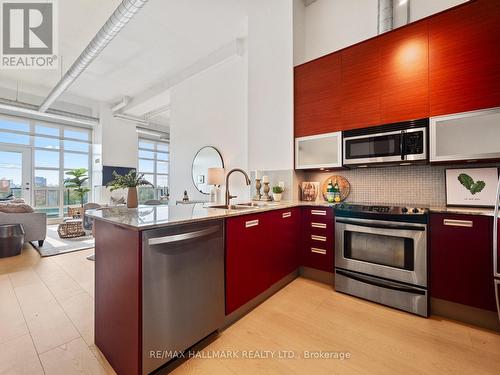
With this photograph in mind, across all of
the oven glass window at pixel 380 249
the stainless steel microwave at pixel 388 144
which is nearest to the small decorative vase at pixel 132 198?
the oven glass window at pixel 380 249

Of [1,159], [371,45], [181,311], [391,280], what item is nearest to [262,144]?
[371,45]

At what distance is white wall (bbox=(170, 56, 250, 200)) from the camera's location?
420 cm

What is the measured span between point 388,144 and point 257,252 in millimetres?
1726

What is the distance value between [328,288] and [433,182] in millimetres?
1584

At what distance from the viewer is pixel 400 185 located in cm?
259

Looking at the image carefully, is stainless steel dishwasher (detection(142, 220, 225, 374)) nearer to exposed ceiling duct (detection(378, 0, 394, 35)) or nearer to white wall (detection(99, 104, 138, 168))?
exposed ceiling duct (detection(378, 0, 394, 35))

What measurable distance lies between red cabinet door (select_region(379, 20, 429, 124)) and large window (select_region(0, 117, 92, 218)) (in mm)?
8696

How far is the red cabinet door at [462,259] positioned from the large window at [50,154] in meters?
8.99

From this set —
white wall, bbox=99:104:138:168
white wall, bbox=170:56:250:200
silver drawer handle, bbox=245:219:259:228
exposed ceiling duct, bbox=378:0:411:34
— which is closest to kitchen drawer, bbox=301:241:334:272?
silver drawer handle, bbox=245:219:259:228

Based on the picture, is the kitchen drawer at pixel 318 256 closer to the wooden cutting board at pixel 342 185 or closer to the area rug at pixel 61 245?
the wooden cutting board at pixel 342 185

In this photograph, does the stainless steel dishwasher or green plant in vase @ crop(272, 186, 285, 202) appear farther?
green plant in vase @ crop(272, 186, 285, 202)

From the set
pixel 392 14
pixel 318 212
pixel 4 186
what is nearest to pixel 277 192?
pixel 318 212

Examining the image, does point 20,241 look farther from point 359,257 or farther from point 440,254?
point 440,254

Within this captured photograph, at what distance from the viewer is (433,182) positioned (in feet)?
7.89
